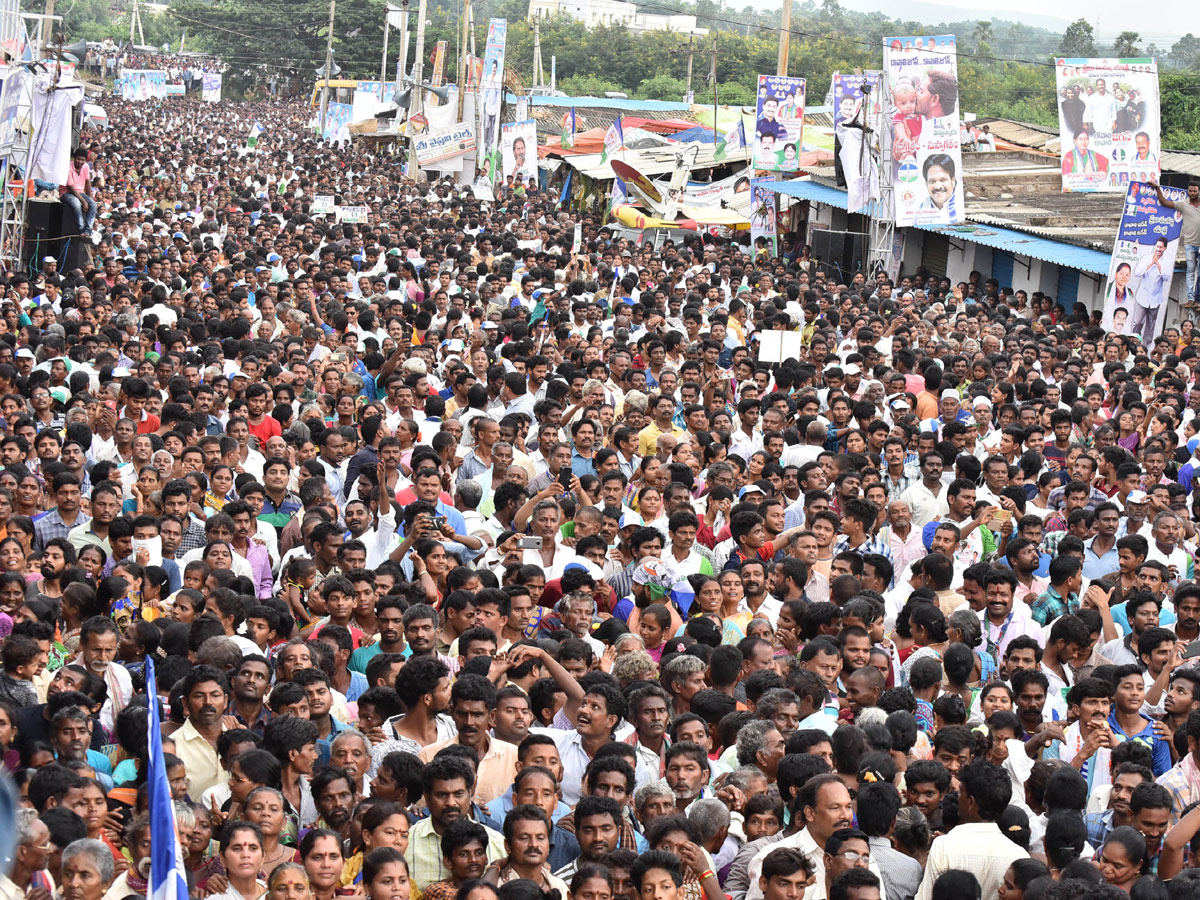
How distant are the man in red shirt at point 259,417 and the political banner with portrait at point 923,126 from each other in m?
9.72

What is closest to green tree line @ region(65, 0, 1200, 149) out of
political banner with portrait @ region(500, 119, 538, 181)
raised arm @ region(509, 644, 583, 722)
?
political banner with portrait @ region(500, 119, 538, 181)

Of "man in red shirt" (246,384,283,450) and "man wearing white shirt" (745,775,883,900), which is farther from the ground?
"man in red shirt" (246,384,283,450)

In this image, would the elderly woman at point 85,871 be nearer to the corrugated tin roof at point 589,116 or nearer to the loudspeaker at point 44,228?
the loudspeaker at point 44,228

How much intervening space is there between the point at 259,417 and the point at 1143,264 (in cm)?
993

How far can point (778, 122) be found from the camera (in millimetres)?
23781

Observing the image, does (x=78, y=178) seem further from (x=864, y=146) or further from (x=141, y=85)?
(x=141, y=85)

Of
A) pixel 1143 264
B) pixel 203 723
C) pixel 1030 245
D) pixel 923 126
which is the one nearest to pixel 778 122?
pixel 1030 245

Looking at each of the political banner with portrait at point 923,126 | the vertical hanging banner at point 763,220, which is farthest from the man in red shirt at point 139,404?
the vertical hanging banner at point 763,220

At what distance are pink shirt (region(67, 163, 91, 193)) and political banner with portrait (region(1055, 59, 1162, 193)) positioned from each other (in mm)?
11964

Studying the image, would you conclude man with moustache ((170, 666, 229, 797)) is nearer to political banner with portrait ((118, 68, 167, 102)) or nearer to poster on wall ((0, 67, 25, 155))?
poster on wall ((0, 67, 25, 155))

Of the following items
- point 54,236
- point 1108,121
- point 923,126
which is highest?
point 1108,121

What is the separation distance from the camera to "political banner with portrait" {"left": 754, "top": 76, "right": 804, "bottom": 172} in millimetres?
23641

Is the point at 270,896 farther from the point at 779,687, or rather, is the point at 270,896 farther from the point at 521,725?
the point at 779,687

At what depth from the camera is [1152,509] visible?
30.1 feet
